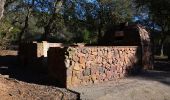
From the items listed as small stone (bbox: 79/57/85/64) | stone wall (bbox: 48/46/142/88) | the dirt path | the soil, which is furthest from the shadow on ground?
the dirt path

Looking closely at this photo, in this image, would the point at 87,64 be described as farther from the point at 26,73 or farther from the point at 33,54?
the point at 33,54

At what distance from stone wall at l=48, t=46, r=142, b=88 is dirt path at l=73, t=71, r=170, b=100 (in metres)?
0.35

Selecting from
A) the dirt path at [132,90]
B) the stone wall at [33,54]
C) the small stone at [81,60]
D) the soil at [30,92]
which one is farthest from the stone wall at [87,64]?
the stone wall at [33,54]

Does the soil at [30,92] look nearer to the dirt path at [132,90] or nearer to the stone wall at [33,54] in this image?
the dirt path at [132,90]

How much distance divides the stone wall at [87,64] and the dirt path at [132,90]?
0.35 m

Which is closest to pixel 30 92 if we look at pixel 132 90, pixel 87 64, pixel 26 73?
pixel 87 64

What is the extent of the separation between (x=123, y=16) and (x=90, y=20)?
16.7 ft

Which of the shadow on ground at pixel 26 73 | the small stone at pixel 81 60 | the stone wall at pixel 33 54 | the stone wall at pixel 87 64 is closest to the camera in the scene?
the stone wall at pixel 87 64

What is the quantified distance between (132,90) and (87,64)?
63.9 inches

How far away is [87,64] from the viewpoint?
12.0 m

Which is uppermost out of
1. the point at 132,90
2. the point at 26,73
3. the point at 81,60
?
the point at 81,60

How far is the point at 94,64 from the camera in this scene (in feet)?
40.5

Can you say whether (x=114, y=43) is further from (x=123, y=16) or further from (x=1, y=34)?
(x=123, y=16)

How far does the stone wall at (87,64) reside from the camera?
11.5m
